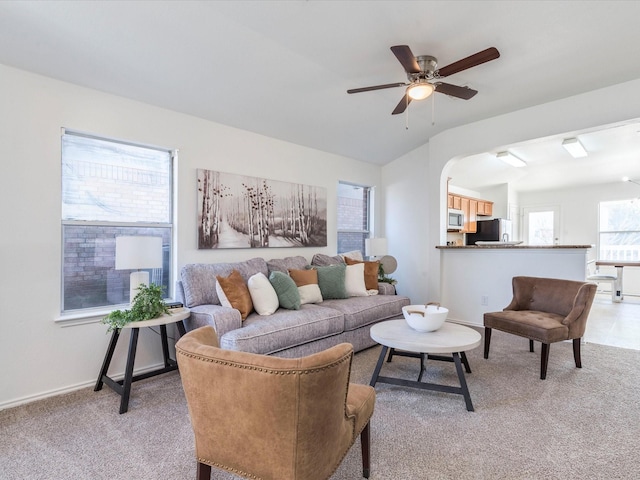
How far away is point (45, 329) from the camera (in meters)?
2.51

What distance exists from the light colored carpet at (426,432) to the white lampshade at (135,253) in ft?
3.24

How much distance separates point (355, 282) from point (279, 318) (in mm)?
1369

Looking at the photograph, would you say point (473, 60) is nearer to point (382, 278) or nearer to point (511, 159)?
point (382, 278)

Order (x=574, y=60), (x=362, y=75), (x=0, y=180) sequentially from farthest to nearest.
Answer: (x=362, y=75) → (x=574, y=60) → (x=0, y=180)

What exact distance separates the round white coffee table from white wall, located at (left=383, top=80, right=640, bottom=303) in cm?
229

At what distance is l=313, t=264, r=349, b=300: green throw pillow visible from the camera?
3.80m

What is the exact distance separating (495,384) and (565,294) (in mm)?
1277

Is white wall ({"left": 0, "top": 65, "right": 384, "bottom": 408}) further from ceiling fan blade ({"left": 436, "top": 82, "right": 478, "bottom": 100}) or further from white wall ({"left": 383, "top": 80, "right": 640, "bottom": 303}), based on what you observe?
white wall ({"left": 383, "top": 80, "right": 640, "bottom": 303})

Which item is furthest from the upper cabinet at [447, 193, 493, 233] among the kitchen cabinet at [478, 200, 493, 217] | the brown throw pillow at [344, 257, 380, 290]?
the brown throw pillow at [344, 257, 380, 290]

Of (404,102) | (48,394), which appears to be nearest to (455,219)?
(404,102)

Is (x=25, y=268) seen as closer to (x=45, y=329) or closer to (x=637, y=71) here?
(x=45, y=329)

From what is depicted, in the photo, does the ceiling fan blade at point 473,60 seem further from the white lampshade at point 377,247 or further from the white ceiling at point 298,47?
the white lampshade at point 377,247

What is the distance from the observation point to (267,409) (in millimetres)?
1116

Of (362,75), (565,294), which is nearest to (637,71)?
(565,294)
